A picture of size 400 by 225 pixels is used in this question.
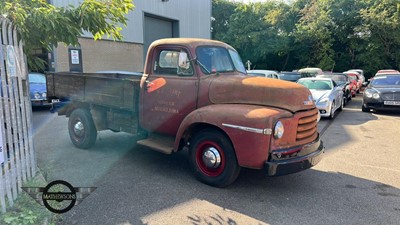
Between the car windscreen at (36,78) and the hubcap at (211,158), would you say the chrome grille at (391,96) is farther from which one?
the car windscreen at (36,78)

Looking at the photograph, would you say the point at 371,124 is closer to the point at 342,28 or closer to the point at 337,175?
the point at 337,175

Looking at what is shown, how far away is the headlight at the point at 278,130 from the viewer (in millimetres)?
4118

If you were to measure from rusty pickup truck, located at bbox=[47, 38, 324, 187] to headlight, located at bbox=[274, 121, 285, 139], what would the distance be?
13 mm

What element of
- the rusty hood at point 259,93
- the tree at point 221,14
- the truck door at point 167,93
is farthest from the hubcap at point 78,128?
the tree at point 221,14

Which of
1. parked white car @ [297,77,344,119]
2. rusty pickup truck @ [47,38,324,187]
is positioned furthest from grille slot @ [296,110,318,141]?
parked white car @ [297,77,344,119]

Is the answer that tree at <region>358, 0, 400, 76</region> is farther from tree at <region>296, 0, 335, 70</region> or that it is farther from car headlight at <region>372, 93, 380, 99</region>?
Answer: car headlight at <region>372, 93, 380, 99</region>

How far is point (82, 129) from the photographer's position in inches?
264

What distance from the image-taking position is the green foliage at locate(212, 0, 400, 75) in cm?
2901

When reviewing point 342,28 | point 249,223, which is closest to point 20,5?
point 249,223

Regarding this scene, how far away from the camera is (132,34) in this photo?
20.1 m

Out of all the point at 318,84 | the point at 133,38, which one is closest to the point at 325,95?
the point at 318,84

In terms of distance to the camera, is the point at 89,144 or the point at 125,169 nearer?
the point at 125,169

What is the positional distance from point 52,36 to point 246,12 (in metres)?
30.6

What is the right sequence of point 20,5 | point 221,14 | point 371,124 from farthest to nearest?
point 221,14
point 371,124
point 20,5
